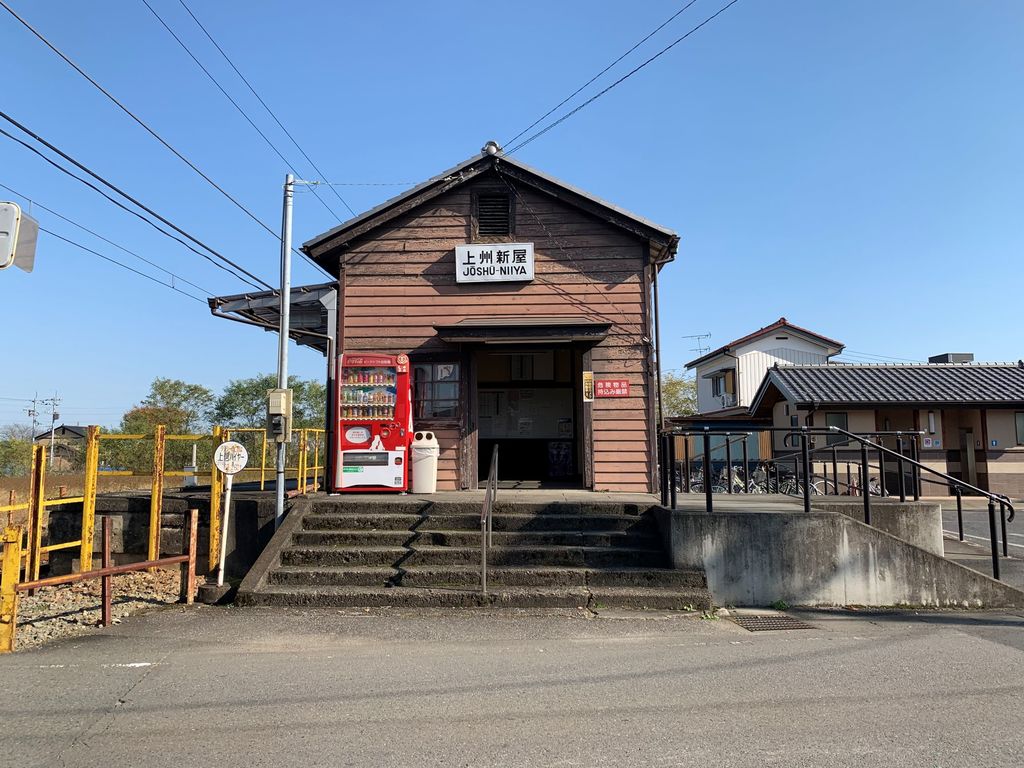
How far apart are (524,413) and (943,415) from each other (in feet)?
53.2

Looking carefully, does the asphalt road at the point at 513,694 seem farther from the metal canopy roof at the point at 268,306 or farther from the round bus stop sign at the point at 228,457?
the metal canopy roof at the point at 268,306

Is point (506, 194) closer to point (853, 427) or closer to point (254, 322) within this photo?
point (254, 322)

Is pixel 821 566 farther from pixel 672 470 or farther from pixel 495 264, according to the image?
pixel 495 264

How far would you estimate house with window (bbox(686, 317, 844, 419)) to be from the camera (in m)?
34.3

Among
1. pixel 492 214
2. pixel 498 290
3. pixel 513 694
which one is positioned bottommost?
pixel 513 694

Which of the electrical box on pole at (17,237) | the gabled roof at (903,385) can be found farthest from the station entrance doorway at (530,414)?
the gabled roof at (903,385)

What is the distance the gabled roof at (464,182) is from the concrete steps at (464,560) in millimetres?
4576

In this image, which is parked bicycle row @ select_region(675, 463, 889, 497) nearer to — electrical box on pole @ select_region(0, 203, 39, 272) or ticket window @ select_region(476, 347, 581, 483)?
ticket window @ select_region(476, 347, 581, 483)

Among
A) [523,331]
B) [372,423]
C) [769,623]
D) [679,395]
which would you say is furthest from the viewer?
[679,395]

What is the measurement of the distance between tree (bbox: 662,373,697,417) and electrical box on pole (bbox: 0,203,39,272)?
4537 centimetres

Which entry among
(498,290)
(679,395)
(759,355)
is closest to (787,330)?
(759,355)

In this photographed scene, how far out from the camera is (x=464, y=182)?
11.4 metres

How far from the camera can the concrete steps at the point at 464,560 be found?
24.0 ft

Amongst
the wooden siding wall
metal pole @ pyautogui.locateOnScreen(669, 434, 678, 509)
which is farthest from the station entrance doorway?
metal pole @ pyautogui.locateOnScreen(669, 434, 678, 509)
